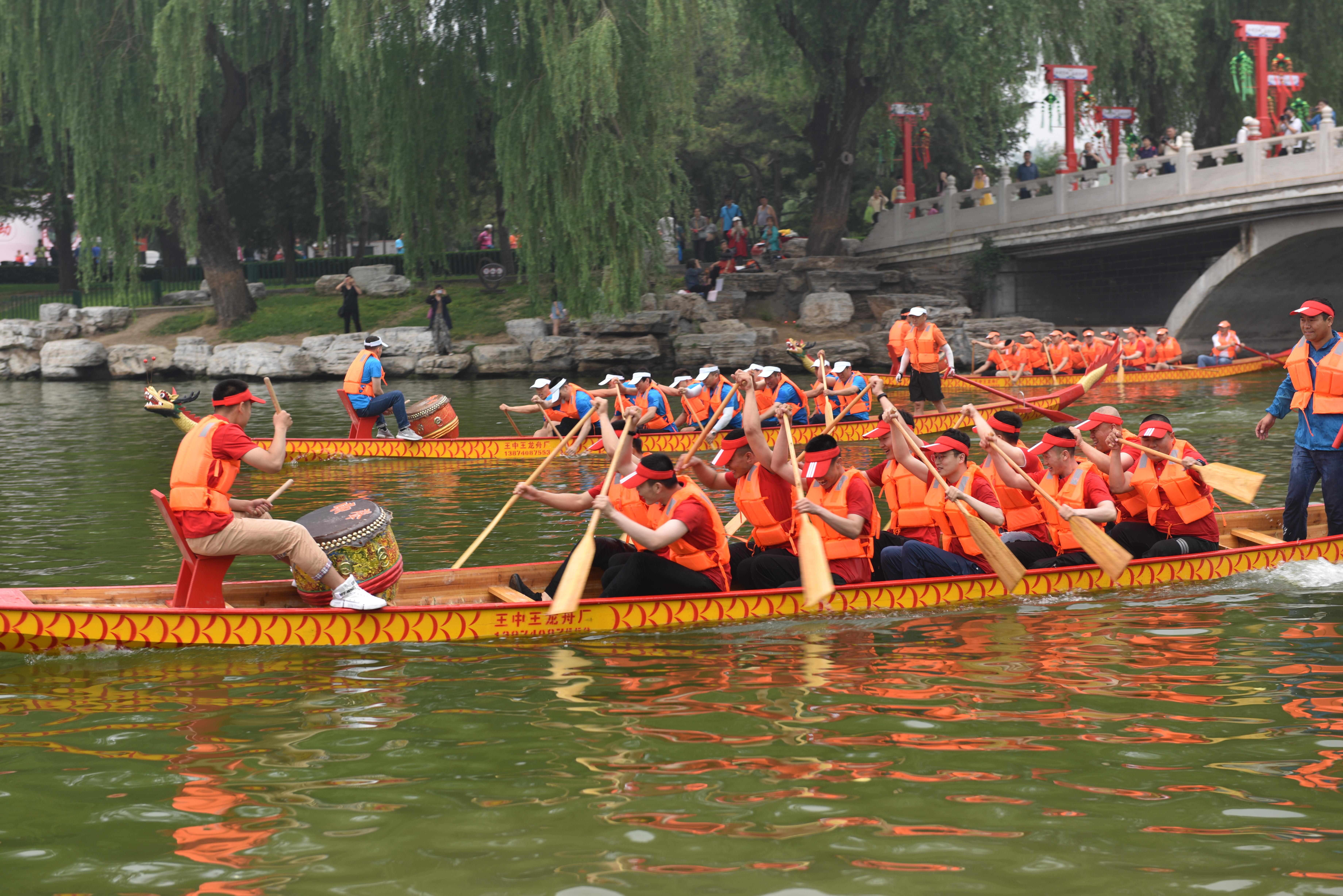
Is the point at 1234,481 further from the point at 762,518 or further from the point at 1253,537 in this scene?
the point at 762,518

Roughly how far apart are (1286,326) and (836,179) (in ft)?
44.6

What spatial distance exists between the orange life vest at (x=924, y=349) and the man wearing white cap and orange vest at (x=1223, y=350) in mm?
12322

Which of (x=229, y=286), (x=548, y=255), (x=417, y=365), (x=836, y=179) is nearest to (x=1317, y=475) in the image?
(x=548, y=255)

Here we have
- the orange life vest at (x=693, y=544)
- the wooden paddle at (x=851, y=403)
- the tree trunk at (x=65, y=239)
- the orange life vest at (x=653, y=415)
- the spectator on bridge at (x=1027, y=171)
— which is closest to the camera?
the orange life vest at (x=693, y=544)

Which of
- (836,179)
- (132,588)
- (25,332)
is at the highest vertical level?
(836,179)

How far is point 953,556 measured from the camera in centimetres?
966

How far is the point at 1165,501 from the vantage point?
10.5 meters

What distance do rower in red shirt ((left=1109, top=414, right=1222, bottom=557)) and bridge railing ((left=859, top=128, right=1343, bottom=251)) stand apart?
21.1 m

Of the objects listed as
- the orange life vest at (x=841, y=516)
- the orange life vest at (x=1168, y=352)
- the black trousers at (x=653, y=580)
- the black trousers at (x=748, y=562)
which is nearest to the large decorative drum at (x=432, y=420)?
the black trousers at (x=748, y=562)

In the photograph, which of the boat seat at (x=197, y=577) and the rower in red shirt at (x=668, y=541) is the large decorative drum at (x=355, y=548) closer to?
the boat seat at (x=197, y=577)

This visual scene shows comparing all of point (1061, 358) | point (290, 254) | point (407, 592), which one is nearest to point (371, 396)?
point (407, 592)

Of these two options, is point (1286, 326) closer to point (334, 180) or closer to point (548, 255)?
point (548, 255)

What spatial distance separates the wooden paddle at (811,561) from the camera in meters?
8.55

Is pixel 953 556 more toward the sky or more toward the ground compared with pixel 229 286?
more toward the ground
